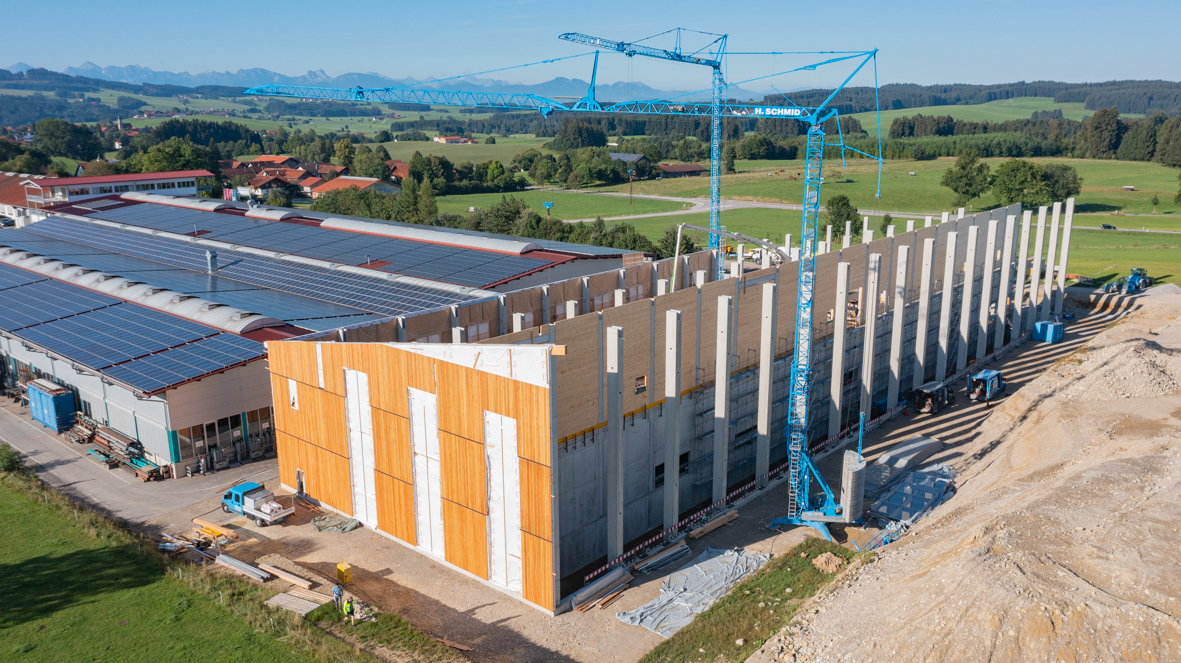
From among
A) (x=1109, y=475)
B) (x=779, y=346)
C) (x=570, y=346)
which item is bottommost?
(x=1109, y=475)

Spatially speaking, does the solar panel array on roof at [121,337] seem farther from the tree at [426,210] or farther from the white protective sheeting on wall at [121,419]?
the tree at [426,210]

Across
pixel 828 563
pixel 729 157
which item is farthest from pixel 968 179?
pixel 828 563

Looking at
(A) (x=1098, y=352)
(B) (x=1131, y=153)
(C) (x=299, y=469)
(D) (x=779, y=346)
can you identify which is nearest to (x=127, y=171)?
(C) (x=299, y=469)

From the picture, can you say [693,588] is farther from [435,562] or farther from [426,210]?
[426,210]

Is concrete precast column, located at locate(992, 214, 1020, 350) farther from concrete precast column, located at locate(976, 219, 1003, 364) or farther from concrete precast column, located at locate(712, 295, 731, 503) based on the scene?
concrete precast column, located at locate(712, 295, 731, 503)

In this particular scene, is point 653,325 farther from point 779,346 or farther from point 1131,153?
point 1131,153
